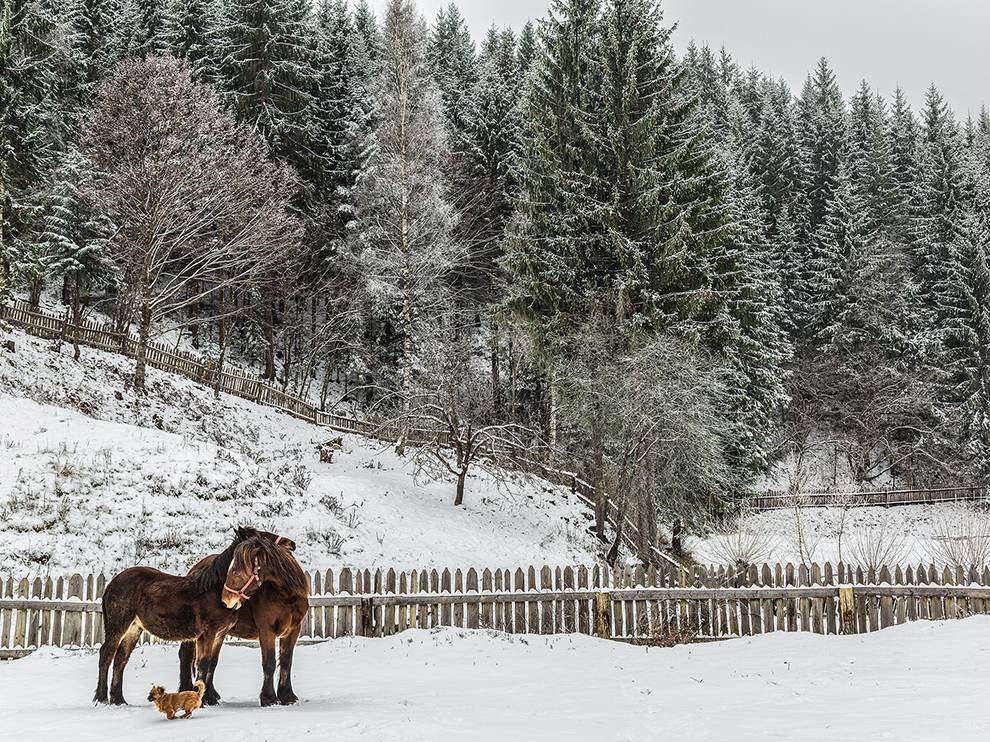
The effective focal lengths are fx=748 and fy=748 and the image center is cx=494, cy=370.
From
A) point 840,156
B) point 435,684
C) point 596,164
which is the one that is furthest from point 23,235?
point 840,156

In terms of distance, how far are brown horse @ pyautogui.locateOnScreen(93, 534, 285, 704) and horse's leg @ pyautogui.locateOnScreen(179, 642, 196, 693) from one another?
317mm

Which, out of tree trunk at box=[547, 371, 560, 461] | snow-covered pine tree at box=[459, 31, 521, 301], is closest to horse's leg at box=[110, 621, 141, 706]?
tree trunk at box=[547, 371, 560, 461]

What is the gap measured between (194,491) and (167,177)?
1194 centimetres

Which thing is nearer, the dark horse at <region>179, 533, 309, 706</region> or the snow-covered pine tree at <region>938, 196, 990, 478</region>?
the dark horse at <region>179, 533, 309, 706</region>

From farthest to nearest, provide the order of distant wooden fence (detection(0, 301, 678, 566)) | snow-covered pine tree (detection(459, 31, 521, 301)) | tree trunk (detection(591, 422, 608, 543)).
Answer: snow-covered pine tree (detection(459, 31, 521, 301))
distant wooden fence (detection(0, 301, 678, 566))
tree trunk (detection(591, 422, 608, 543))

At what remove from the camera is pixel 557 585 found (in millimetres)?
11789

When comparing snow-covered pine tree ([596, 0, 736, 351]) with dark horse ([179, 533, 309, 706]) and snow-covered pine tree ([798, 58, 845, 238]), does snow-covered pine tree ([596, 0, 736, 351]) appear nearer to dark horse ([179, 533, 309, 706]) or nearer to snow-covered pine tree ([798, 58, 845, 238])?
dark horse ([179, 533, 309, 706])

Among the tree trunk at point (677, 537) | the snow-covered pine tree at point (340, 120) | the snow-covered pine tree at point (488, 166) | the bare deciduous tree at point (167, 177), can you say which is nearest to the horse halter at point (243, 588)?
the bare deciduous tree at point (167, 177)

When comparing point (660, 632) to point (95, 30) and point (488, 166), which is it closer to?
point (488, 166)

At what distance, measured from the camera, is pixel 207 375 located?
26.8m

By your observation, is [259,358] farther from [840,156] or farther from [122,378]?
[840,156]

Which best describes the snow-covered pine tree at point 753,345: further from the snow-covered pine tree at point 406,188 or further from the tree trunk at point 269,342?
the tree trunk at point 269,342

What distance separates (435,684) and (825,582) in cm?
665

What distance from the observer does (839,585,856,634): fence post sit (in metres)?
11.1
